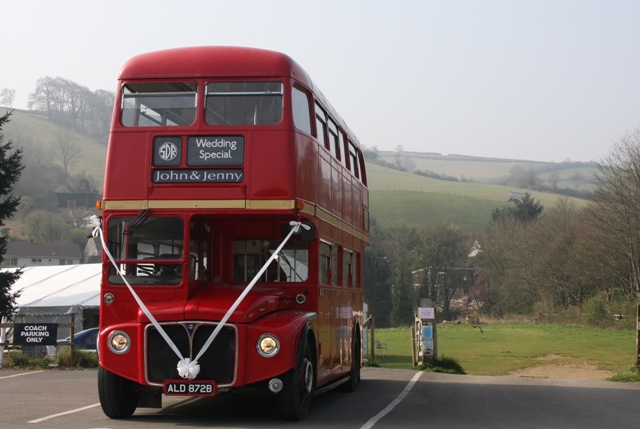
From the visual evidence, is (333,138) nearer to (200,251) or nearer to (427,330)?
(200,251)

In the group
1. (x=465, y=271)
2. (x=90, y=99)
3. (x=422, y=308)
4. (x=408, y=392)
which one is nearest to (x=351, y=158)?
(x=408, y=392)

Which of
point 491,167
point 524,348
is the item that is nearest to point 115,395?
point 524,348

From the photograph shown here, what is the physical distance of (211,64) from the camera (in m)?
11.9

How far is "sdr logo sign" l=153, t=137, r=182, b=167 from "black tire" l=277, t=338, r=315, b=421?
2.78 meters

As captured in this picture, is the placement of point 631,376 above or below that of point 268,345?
below

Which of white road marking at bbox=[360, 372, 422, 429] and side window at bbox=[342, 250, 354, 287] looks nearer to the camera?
white road marking at bbox=[360, 372, 422, 429]

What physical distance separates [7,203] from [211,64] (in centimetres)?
2391

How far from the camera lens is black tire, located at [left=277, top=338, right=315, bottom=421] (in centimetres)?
1091

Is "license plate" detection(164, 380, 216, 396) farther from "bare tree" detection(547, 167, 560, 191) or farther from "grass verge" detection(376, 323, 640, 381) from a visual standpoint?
"bare tree" detection(547, 167, 560, 191)

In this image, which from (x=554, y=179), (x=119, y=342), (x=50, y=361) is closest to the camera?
(x=119, y=342)

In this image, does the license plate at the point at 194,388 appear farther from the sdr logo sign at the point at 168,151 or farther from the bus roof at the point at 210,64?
the bus roof at the point at 210,64

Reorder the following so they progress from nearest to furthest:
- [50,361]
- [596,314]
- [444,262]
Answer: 1. [50,361]
2. [596,314]
3. [444,262]

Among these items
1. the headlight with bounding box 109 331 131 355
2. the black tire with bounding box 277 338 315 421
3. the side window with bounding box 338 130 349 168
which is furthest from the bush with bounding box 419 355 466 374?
the headlight with bounding box 109 331 131 355

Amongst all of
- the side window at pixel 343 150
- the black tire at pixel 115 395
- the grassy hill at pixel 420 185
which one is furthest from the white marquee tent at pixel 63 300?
the grassy hill at pixel 420 185
